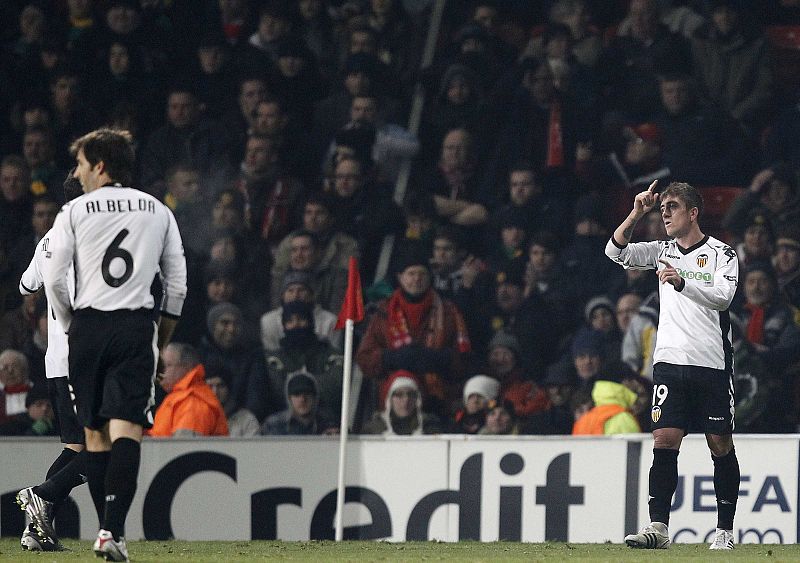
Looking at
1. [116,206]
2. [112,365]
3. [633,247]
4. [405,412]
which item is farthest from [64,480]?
[405,412]

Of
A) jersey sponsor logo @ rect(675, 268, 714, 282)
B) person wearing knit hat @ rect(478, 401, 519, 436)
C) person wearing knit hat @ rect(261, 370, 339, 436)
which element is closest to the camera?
jersey sponsor logo @ rect(675, 268, 714, 282)

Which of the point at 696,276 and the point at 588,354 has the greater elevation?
the point at 696,276

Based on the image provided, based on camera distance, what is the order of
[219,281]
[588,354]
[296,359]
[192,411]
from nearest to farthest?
1. [192,411]
2. [588,354]
3. [296,359]
4. [219,281]

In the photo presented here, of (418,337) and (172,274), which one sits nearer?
(172,274)

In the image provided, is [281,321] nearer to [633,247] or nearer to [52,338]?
[52,338]

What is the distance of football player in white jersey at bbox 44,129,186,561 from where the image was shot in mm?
5895

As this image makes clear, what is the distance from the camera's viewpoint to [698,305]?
25.6 feet

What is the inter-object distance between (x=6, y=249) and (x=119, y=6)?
2.67 metres

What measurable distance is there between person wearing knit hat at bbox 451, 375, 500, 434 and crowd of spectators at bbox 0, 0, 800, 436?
0.06ft

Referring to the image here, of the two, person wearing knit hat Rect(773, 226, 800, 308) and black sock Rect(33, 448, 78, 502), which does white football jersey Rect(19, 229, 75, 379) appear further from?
person wearing knit hat Rect(773, 226, 800, 308)

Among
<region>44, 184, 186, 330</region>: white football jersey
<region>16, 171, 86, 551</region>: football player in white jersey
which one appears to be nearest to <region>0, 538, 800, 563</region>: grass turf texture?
<region>16, 171, 86, 551</region>: football player in white jersey

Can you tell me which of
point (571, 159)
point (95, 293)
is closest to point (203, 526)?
point (95, 293)

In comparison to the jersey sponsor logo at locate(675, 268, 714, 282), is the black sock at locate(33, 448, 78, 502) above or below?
below

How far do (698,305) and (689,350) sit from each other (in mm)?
245
